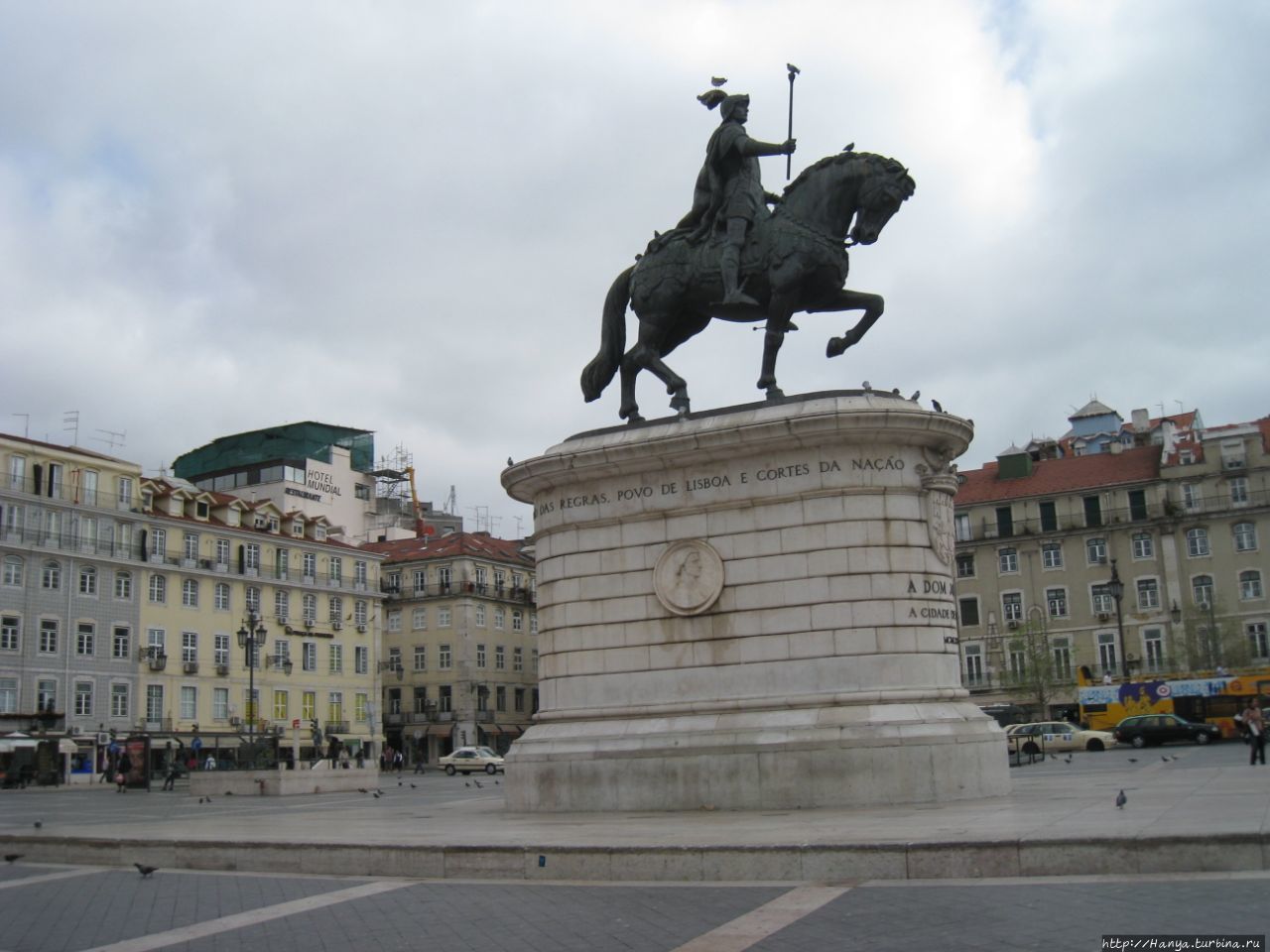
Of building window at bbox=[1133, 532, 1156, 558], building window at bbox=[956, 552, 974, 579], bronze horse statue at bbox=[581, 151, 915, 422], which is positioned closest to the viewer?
bronze horse statue at bbox=[581, 151, 915, 422]

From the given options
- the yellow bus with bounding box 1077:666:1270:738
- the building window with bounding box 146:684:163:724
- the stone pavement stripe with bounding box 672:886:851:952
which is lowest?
the stone pavement stripe with bounding box 672:886:851:952

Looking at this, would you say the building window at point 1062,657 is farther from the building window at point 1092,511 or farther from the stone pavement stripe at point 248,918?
the stone pavement stripe at point 248,918

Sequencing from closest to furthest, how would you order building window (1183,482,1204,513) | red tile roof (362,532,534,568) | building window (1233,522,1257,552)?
building window (1233,522,1257,552)
building window (1183,482,1204,513)
red tile roof (362,532,534,568)

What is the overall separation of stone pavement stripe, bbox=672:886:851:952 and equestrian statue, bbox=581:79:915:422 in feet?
31.6

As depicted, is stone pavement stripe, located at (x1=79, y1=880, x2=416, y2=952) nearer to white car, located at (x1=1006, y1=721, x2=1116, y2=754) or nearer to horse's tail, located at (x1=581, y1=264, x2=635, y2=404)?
horse's tail, located at (x1=581, y1=264, x2=635, y2=404)

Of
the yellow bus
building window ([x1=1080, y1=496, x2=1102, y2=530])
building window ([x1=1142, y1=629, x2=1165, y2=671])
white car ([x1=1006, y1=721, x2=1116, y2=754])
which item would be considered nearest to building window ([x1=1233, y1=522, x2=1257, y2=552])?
building window ([x1=1142, y1=629, x2=1165, y2=671])

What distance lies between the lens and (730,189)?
19.7 m

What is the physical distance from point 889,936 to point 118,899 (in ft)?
24.6

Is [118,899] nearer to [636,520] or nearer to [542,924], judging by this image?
[542,924]

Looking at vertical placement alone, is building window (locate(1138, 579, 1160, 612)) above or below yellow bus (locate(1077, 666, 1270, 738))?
above

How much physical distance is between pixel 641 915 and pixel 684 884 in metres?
1.59

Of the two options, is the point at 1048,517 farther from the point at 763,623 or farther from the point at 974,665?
the point at 763,623

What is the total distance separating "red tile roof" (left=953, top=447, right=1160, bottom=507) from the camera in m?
82.4

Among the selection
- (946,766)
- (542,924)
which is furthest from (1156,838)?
(946,766)
